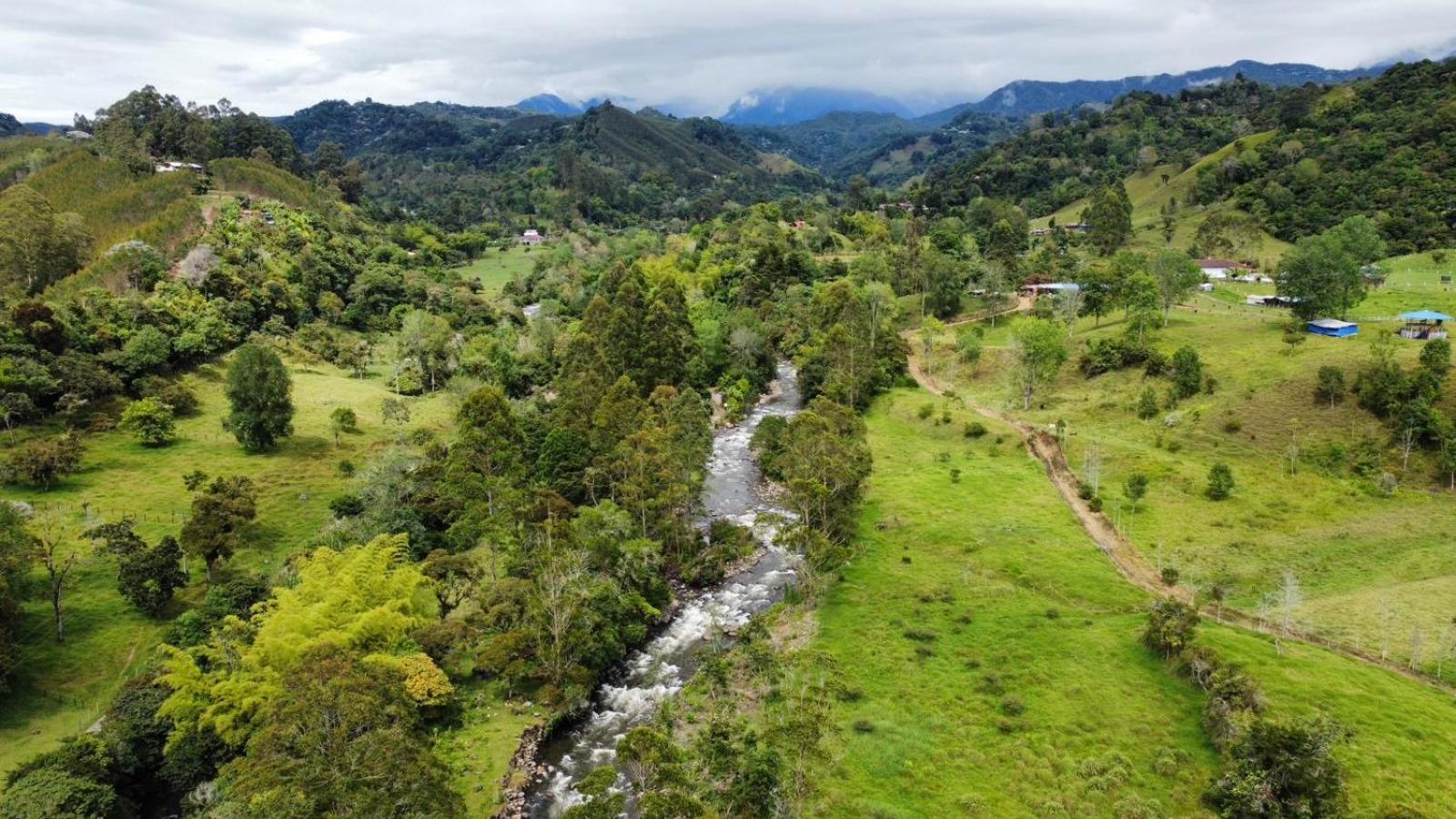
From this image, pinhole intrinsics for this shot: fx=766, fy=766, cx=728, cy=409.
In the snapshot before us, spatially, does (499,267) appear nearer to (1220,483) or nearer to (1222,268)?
(1222,268)

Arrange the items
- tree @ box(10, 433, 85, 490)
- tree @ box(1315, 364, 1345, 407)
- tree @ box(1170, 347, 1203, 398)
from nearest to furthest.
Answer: tree @ box(10, 433, 85, 490)
tree @ box(1315, 364, 1345, 407)
tree @ box(1170, 347, 1203, 398)

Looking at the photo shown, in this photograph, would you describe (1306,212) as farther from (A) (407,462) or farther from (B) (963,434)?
(A) (407,462)

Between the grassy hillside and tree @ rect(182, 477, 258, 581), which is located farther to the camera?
the grassy hillside

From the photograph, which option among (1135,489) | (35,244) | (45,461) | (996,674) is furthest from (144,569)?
(35,244)

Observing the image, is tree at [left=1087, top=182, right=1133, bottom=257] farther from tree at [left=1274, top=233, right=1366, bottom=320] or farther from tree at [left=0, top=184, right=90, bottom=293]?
tree at [left=0, top=184, right=90, bottom=293]

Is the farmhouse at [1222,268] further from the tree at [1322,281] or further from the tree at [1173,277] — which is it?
the tree at [1322,281]

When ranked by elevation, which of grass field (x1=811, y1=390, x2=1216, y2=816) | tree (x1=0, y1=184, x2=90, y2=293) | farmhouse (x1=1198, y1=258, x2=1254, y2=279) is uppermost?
tree (x1=0, y1=184, x2=90, y2=293)

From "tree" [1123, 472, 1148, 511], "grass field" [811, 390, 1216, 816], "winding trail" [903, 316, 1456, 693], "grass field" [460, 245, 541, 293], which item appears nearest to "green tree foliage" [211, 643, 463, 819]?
"grass field" [811, 390, 1216, 816]
